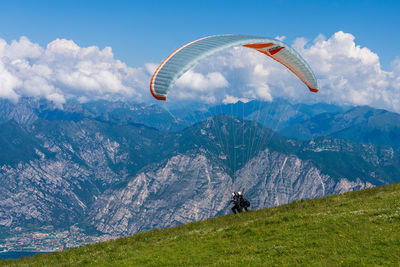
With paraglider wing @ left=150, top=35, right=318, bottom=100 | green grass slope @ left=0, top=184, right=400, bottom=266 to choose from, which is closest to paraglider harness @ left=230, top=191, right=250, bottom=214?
green grass slope @ left=0, top=184, right=400, bottom=266

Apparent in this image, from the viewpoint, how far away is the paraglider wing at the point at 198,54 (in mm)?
22906

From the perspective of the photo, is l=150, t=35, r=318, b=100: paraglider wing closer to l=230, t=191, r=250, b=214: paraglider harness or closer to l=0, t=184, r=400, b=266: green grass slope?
l=0, t=184, r=400, b=266: green grass slope

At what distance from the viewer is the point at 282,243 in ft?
56.7

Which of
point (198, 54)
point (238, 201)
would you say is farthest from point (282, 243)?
point (198, 54)

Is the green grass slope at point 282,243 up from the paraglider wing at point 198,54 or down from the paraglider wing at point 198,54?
down

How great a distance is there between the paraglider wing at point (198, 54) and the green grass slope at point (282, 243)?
399 inches

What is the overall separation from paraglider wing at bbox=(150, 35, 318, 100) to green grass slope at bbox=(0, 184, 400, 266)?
1014cm

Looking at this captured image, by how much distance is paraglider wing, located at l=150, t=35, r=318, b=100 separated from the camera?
22906 mm

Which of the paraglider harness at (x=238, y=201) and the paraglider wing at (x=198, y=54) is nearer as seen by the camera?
the paraglider wing at (x=198, y=54)

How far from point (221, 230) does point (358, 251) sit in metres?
9.39

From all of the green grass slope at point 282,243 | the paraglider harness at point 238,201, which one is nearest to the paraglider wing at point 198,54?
the green grass slope at point 282,243

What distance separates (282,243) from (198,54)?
14506 millimetres

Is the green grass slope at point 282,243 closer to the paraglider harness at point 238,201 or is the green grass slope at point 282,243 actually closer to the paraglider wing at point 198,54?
the paraglider harness at point 238,201

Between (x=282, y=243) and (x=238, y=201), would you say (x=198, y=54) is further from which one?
(x=282, y=243)
